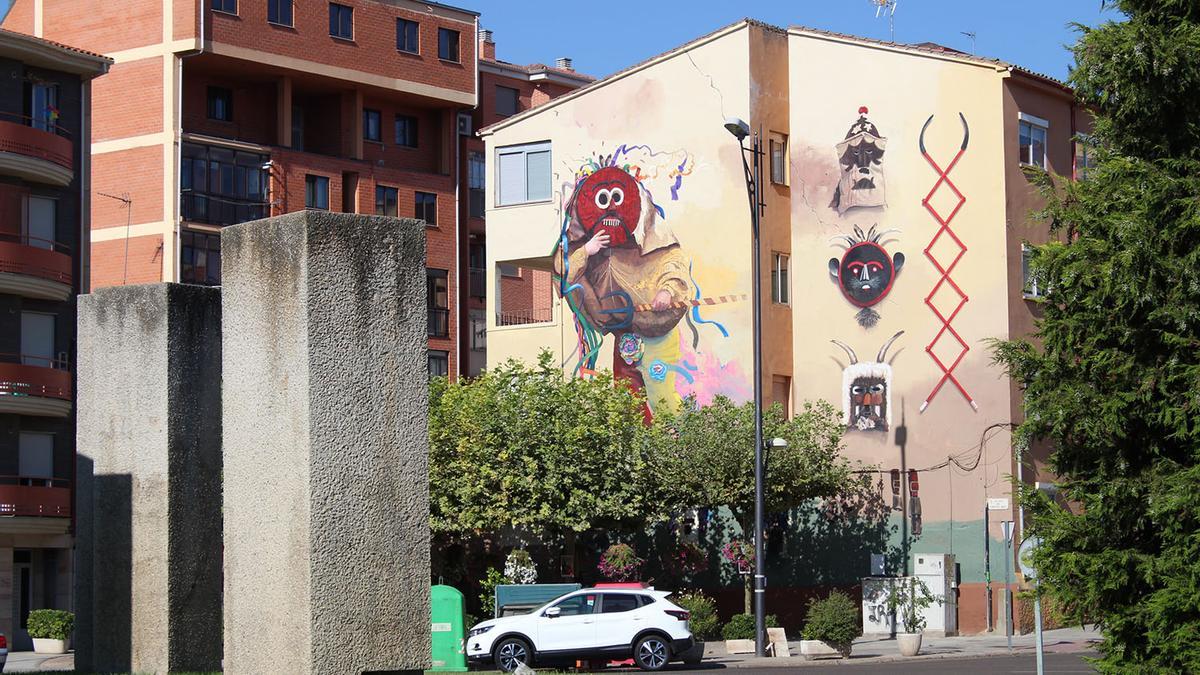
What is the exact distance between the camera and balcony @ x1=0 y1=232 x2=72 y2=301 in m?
44.9

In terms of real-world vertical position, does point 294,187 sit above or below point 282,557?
above

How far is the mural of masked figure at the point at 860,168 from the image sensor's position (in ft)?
136

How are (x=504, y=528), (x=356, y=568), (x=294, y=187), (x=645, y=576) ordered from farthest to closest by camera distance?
(x=294, y=187) → (x=645, y=576) → (x=504, y=528) → (x=356, y=568)

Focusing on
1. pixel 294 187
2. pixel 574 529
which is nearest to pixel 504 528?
pixel 574 529

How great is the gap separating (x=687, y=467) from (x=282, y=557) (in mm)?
28884

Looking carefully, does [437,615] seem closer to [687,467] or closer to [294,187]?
[687,467]

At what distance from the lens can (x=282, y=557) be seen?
387 inches

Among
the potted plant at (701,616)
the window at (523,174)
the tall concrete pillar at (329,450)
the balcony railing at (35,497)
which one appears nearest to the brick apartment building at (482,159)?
the window at (523,174)

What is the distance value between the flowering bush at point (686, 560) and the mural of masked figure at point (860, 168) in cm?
952

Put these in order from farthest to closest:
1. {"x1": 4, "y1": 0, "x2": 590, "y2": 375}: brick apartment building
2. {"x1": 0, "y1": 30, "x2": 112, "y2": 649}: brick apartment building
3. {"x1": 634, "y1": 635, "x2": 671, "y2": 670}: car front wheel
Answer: {"x1": 4, "y1": 0, "x2": 590, "y2": 375}: brick apartment building → {"x1": 0, "y1": 30, "x2": 112, "y2": 649}: brick apartment building → {"x1": 634, "y1": 635, "x2": 671, "y2": 670}: car front wheel

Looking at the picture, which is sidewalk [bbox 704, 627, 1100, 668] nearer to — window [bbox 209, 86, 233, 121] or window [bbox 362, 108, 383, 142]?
window [bbox 209, 86, 233, 121]

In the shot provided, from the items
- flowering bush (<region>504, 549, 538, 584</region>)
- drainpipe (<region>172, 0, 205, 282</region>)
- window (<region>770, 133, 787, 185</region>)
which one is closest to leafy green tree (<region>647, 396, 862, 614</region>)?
flowering bush (<region>504, 549, 538, 584</region>)

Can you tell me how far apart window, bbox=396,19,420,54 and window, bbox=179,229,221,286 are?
37.6 ft

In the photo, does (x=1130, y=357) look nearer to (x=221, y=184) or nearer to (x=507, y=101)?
(x=221, y=184)
